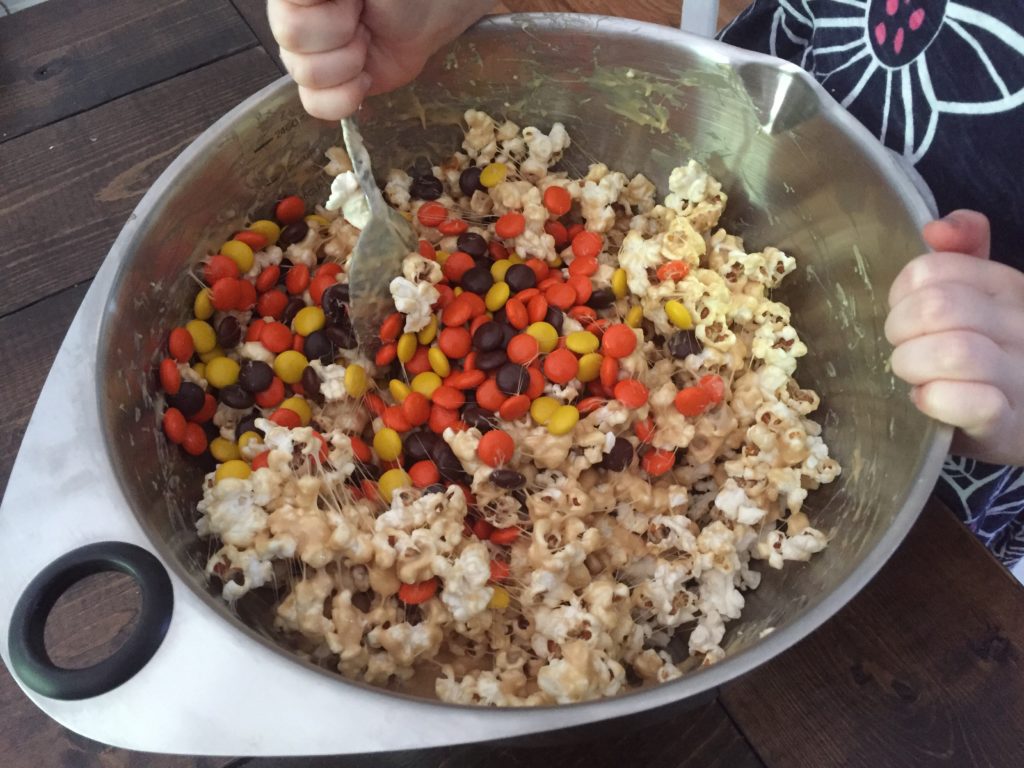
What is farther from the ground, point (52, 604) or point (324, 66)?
point (324, 66)

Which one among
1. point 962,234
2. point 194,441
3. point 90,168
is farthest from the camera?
point 90,168

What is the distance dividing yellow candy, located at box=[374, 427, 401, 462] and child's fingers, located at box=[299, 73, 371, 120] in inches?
12.5

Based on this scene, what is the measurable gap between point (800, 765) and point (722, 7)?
1.43 metres

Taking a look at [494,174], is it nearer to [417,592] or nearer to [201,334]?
Answer: [201,334]

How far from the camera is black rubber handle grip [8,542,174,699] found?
53 centimetres

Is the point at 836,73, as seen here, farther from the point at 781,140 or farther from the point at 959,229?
the point at 959,229

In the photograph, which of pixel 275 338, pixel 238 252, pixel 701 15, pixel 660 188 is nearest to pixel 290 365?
pixel 275 338

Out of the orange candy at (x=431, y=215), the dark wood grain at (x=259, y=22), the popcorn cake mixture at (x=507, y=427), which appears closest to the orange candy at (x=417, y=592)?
the popcorn cake mixture at (x=507, y=427)

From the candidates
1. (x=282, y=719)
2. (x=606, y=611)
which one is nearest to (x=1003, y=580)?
(x=606, y=611)

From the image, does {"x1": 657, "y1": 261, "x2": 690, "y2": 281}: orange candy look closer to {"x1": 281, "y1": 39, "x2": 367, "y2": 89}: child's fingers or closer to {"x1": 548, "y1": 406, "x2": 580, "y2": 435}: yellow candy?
{"x1": 548, "y1": 406, "x2": 580, "y2": 435}: yellow candy

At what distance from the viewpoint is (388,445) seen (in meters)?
0.85

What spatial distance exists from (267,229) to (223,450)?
0.87 feet

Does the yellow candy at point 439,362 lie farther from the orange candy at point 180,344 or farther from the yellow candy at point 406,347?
the orange candy at point 180,344

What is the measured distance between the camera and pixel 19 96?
112 cm
